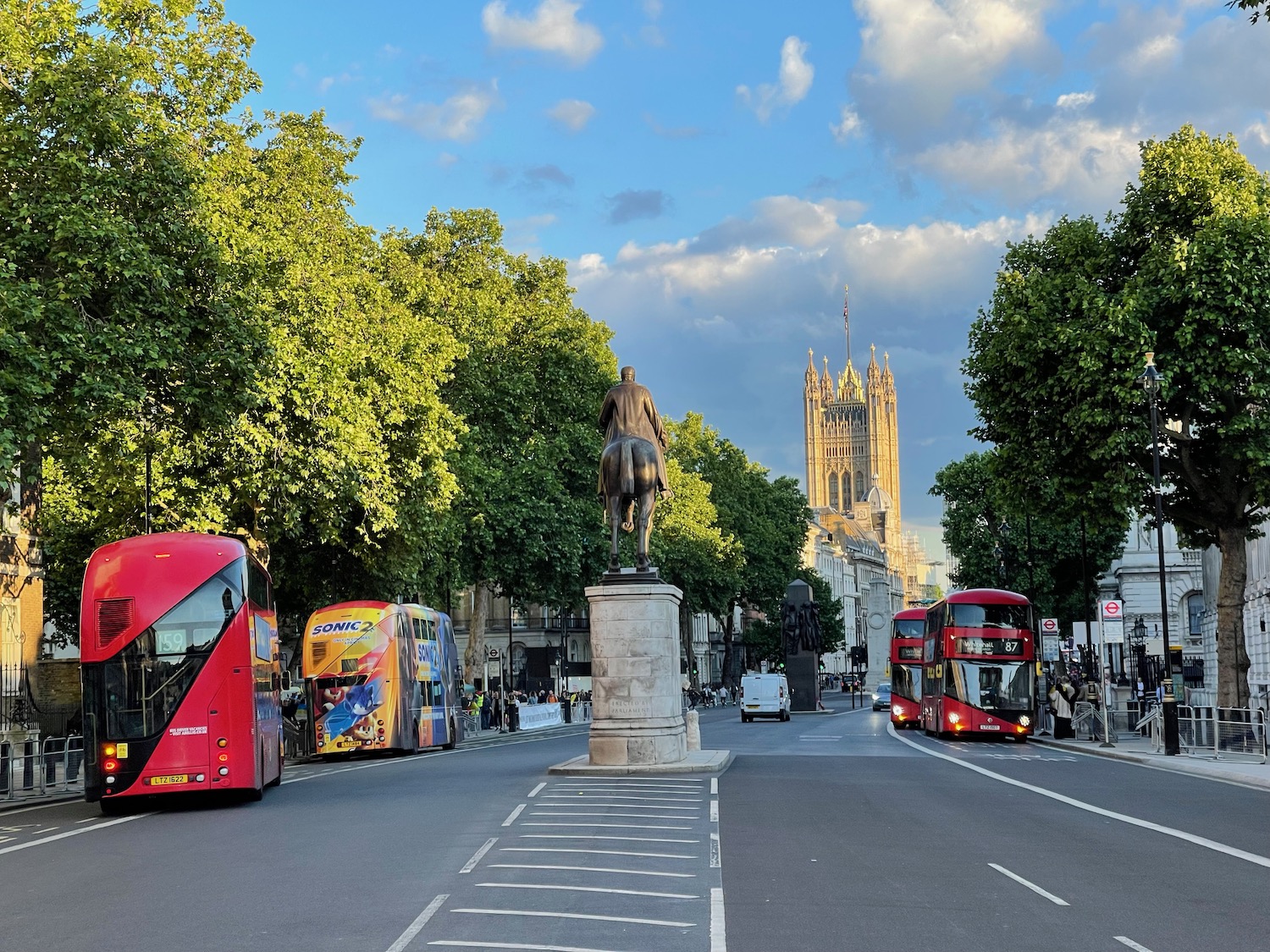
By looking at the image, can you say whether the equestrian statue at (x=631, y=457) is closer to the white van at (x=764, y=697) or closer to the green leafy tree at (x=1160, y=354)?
the green leafy tree at (x=1160, y=354)

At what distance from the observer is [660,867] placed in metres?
13.4

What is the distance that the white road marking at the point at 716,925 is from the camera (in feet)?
31.9

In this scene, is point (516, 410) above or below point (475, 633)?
above

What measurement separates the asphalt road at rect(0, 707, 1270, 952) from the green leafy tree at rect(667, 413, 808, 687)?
75.0 m

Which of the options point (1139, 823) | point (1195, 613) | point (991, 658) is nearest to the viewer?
point (1139, 823)

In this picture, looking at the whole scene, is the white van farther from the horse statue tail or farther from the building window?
the horse statue tail

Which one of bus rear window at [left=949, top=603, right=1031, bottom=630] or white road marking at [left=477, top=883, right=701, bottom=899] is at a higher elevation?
bus rear window at [left=949, top=603, right=1031, bottom=630]

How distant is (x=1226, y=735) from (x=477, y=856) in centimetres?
2186

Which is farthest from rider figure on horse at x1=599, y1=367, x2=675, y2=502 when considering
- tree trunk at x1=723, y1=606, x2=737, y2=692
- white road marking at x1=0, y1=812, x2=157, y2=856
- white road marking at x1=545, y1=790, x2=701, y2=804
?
tree trunk at x1=723, y1=606, x2=737, y2=692

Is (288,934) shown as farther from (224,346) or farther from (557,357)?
(557,357)

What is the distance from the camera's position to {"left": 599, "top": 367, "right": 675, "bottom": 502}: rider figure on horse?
84.1 ft

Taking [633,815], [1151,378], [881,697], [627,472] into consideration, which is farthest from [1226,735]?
[881,697]

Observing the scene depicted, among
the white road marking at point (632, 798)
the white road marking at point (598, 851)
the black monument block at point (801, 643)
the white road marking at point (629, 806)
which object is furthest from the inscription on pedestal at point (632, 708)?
the black monument block at point (801, 643)

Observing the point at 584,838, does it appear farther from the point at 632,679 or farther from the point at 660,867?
the point at 632,679
